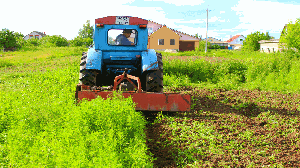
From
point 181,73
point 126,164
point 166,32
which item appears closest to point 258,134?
point 126,164

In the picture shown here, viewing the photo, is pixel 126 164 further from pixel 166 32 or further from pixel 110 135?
pixel 166 32

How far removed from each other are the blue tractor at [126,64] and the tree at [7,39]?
30794 mm

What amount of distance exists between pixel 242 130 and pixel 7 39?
34.8m

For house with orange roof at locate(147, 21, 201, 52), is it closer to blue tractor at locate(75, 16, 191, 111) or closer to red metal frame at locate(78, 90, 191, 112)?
blue tractor at locate(75, 16, 191, 111)

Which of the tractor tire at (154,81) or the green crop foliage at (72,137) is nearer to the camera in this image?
the green crop foliage at (72,137)

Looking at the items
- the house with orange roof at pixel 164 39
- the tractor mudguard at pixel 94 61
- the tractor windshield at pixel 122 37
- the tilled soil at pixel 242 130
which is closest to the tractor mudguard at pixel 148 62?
the tractor windshield at pixel 122 37

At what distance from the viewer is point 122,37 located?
7250 millimetres

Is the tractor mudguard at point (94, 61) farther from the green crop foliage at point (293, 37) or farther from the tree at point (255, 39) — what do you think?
the tree at point (255, 39)

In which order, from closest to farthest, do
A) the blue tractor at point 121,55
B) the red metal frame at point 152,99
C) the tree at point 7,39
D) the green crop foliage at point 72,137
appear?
the green crop foliage at point 72,137, the red metal frame at point 152,99, the blue tractor at point 121,55, the tree at point 7,39

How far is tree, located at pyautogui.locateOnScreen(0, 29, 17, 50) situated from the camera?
33.9m

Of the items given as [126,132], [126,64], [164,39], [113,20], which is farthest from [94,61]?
[164,39]

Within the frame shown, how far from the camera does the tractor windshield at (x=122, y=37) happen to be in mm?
7203

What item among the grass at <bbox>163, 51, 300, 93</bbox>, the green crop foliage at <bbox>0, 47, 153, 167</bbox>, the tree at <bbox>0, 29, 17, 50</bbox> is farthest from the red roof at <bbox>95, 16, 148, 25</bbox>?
the tree at <bbox>0, 29, 17, 50</bbox>

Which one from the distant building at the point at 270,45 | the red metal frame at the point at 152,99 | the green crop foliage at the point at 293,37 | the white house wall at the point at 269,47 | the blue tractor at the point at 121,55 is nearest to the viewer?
the red metal frame at the point at 152,99
